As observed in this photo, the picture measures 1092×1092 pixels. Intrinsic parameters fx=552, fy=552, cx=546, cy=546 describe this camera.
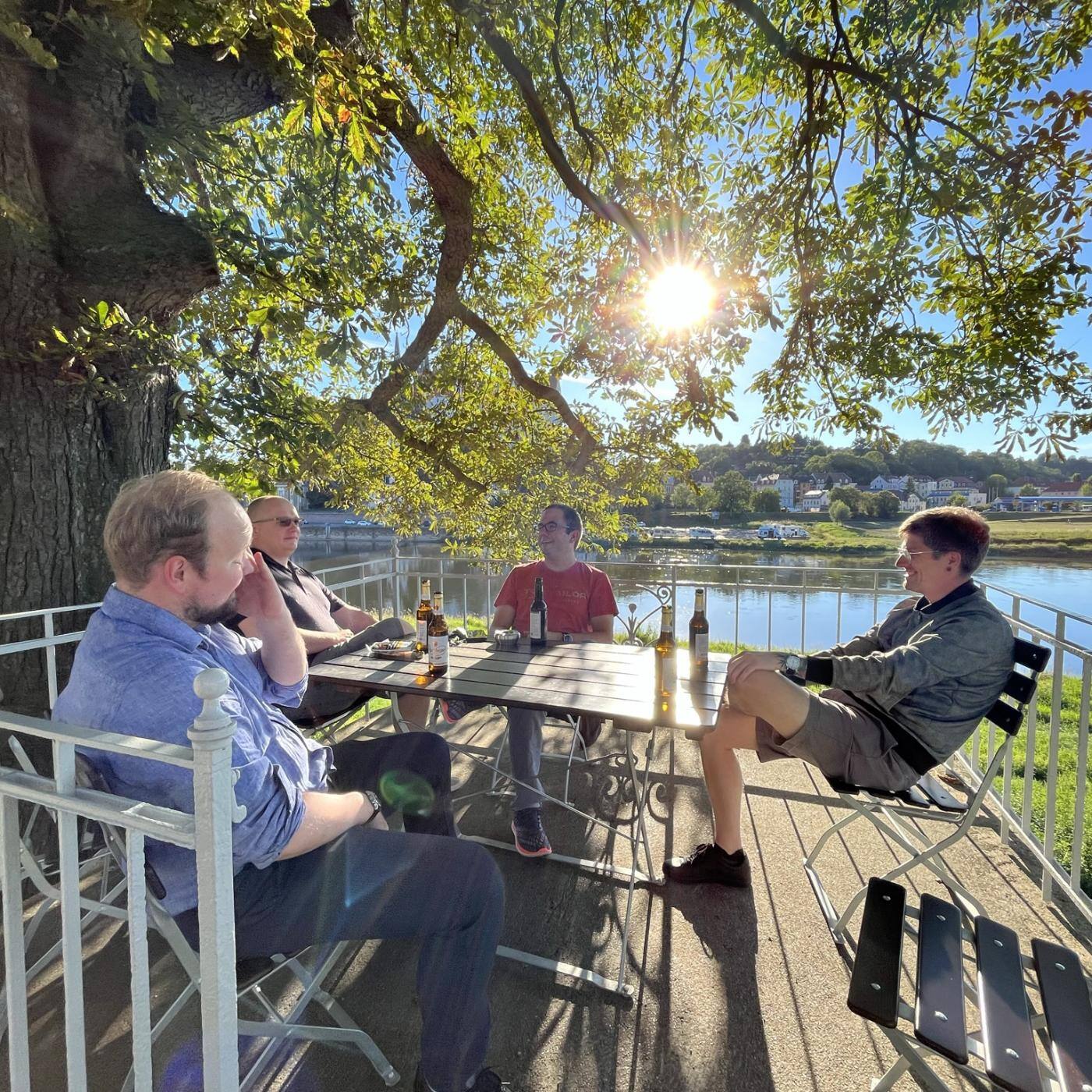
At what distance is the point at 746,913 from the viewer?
6.81ft

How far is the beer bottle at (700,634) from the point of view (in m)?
2.37

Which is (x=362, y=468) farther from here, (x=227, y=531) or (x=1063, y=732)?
(x=1063, y=732)

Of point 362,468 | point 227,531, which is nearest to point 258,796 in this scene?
point 227,531

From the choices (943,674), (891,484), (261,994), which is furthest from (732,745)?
(891,484)

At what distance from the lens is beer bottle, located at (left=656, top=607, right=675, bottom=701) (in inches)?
81.8

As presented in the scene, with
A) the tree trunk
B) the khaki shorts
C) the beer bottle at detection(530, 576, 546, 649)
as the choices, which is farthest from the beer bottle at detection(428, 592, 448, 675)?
the tree trunk

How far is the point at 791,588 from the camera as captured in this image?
16.5 feet

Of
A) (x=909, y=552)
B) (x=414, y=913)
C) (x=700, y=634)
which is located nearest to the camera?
(x=414, y=913)

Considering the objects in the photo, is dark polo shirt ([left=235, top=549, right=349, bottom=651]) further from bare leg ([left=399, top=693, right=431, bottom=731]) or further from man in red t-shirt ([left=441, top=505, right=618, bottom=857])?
man in red t-shirt ([left=441, top=505, right=618, bottom=857])

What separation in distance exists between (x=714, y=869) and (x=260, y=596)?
2006 mm

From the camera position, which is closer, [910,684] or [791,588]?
[910,684]

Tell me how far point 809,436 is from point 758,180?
76.8 inches

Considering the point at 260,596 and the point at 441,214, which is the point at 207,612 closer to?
the point at 260,596

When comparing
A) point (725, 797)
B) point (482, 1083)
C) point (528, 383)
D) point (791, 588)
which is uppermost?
point (528, 383)
